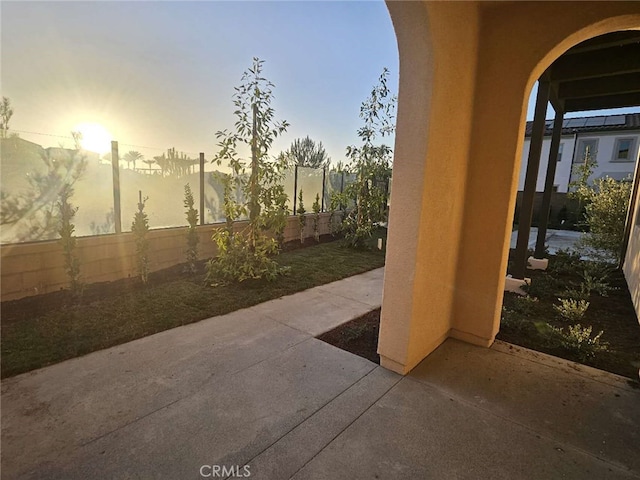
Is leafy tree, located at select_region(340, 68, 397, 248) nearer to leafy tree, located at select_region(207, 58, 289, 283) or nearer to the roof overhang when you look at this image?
leafy tree, located at select_region(207, 58, 289, 283)

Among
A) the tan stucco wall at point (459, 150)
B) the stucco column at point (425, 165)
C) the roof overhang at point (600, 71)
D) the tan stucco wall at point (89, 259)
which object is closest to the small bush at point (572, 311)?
the tan stucco wall at point (459, 150)

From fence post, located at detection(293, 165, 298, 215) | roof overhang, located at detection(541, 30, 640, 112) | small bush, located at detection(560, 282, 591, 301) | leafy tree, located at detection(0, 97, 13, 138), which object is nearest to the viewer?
leafy tree, located at detection(0, 97, 13, 138)

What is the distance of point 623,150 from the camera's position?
17234 millimetres

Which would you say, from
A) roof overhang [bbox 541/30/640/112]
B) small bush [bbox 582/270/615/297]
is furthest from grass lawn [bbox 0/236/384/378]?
roof overhang [bbox 541/30/640/112]

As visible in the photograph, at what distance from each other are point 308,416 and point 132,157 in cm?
448

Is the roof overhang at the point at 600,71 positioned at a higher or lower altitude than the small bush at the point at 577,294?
Answer: higher

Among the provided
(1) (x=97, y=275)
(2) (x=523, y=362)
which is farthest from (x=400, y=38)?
(1) (x=97, y=275)

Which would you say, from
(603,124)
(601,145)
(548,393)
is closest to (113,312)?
(548,393)

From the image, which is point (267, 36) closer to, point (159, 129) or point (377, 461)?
point (159, 129)

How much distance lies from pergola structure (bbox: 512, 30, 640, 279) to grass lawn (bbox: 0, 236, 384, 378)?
116 inches

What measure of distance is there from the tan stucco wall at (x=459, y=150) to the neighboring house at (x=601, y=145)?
16.9 m

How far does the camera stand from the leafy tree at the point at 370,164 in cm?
714

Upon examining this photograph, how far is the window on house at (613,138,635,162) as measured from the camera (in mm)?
16969

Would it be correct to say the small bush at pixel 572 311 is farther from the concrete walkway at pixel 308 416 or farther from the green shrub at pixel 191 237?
the green shrub at pixel 191 237
